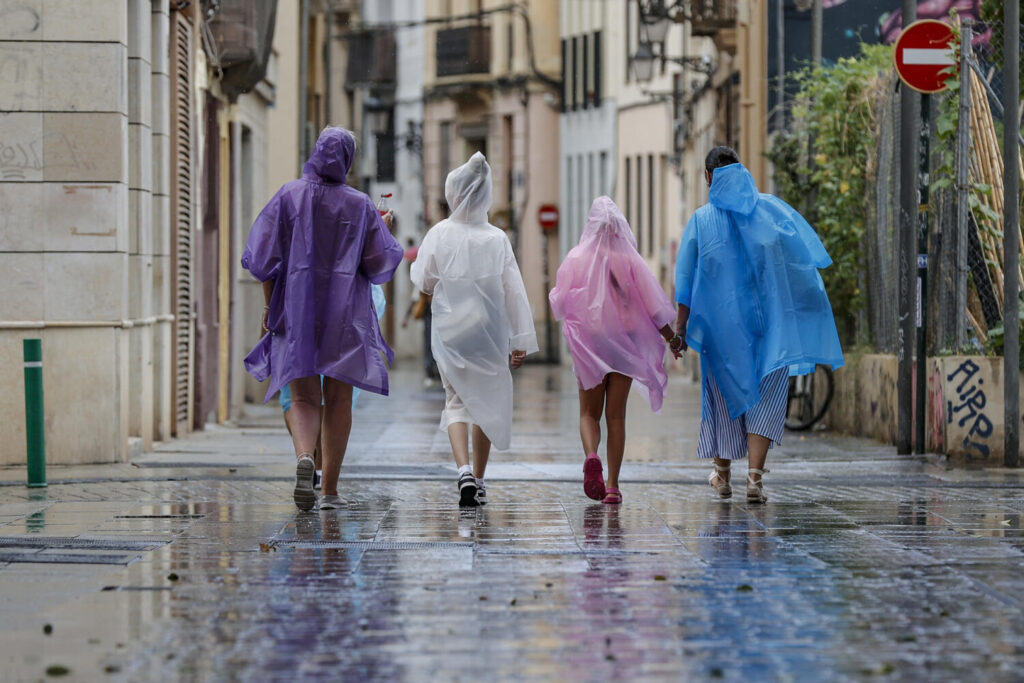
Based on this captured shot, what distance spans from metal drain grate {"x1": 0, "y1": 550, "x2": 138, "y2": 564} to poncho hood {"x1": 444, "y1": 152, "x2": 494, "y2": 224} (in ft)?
11.4

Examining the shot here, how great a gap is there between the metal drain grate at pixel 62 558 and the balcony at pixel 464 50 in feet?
146

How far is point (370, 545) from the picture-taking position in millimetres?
8375

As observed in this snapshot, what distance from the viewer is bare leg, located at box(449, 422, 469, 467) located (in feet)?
34.1

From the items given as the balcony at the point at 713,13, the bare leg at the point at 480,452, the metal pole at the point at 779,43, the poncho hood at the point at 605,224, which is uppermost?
the balcony at the point at 713,13

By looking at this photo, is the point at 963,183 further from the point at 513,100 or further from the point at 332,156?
the point at 513,100

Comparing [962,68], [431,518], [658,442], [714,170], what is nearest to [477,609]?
[431,518]

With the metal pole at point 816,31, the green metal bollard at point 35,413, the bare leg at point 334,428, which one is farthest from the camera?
Answer: the metal pole at point 816,31

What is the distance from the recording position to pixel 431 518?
9.57m

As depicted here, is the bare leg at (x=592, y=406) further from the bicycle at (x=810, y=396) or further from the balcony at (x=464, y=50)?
the balcony at (x=464, y=50)

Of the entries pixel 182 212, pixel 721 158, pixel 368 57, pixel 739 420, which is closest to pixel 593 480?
pixel 739 420

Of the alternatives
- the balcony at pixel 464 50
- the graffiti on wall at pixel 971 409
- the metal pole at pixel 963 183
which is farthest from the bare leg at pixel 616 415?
the balcony at pixel 464 50

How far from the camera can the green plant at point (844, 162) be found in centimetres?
1773

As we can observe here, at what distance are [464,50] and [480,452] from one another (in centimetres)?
4217

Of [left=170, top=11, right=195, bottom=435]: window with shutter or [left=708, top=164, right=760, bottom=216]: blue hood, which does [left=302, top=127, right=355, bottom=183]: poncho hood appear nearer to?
[left=708, top=164, right=760, bottom=216]: blue hood
